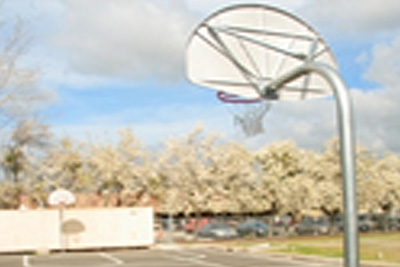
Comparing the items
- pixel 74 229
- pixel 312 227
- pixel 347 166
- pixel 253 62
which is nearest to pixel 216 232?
pixel 312 227

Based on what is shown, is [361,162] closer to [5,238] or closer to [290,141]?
[290,141]

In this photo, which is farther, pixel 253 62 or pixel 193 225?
pixel 193 225

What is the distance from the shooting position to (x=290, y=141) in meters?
58.7

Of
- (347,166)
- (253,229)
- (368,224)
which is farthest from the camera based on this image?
(368,224)

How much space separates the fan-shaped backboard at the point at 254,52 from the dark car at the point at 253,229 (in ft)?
119

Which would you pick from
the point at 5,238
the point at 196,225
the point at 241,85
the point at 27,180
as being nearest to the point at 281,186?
the point at 196,225

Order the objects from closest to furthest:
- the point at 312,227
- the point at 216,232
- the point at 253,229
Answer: the point at 216,232, the point at 253,229, the point at 312,227

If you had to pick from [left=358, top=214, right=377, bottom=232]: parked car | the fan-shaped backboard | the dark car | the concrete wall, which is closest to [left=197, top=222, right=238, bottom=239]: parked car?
the dark car

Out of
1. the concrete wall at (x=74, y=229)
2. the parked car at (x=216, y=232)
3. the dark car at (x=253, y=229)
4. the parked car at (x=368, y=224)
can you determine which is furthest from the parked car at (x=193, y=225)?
the parked car at (x=368, y=224)

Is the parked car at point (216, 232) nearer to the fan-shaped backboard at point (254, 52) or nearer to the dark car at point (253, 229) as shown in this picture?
the dark car at point (253, 229)

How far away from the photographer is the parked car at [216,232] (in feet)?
138

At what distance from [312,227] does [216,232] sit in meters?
8.59

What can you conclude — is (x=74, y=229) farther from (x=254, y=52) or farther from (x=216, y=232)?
(x=254, y=52)

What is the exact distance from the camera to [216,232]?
138ft
